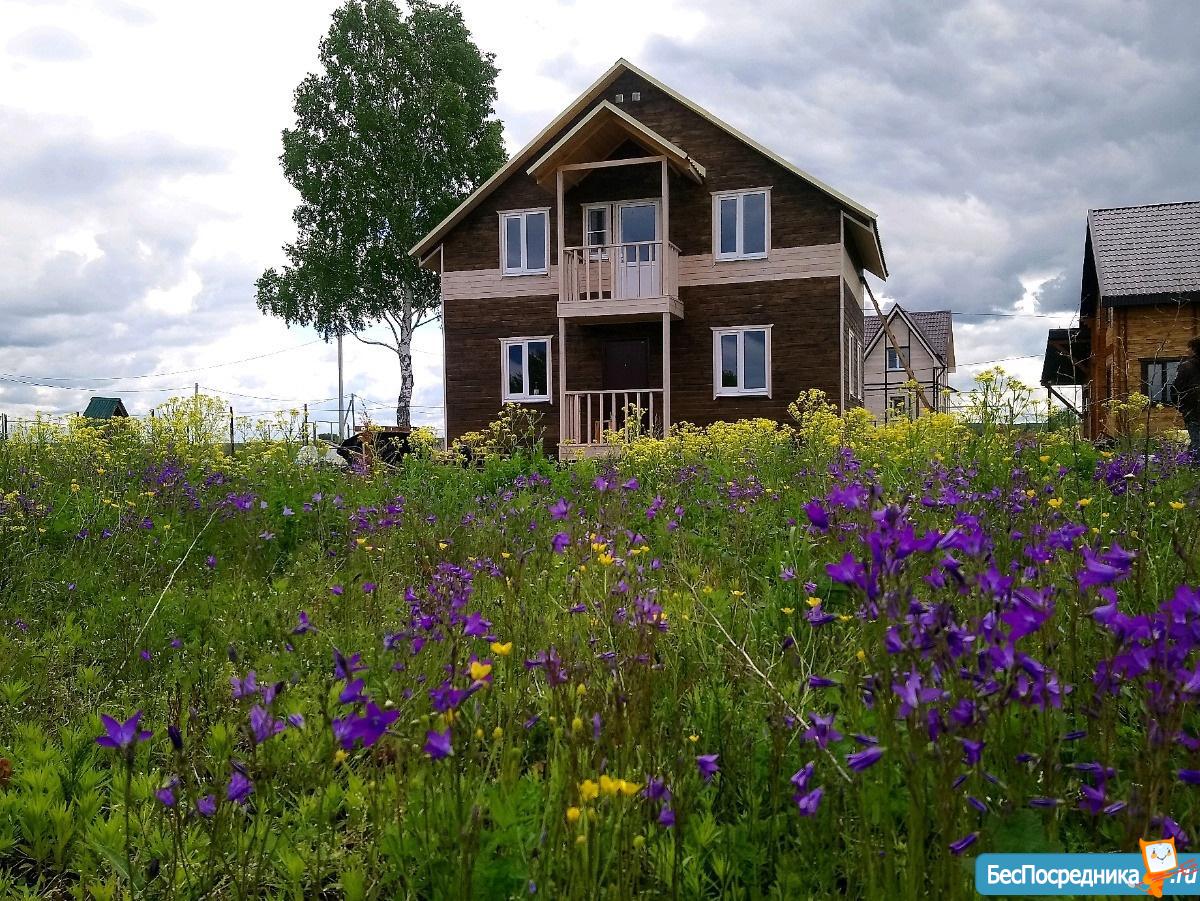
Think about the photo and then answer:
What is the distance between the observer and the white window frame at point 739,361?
696 inches

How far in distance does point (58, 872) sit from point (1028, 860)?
2366 mm

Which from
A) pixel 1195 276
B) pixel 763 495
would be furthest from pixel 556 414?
pixel 1195 276

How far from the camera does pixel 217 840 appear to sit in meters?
1.61

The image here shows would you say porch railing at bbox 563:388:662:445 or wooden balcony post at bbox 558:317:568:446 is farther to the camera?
porch railing at bbox 563:388:662:445

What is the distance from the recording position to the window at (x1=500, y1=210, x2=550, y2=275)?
1923 cm

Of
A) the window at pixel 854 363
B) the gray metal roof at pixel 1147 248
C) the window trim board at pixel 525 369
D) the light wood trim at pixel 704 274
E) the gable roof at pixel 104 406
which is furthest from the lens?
the gable roof at pixel 104 406

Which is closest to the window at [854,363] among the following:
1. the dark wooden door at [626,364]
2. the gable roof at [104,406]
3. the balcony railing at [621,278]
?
the balcony railing at [621,278]

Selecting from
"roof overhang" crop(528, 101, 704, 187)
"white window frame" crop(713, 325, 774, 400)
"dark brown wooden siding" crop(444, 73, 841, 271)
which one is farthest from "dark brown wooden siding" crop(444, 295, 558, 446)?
"white window frame" crop(713, 325, 774, 400)

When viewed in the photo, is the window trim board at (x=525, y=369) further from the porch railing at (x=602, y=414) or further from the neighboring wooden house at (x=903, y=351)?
the neighboring wooden house at (x=903, y=351)

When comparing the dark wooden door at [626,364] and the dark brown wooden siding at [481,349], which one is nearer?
the dark wooden door at [626,364]

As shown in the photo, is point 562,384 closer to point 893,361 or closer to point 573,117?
point 573,117

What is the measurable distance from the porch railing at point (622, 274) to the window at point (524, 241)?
153 centimetres

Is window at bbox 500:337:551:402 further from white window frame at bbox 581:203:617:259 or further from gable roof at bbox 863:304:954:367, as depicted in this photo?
gable roof at bbox 863:304:954:367

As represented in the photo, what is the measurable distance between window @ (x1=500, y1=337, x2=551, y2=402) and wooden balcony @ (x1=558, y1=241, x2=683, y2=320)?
193 centimetres
